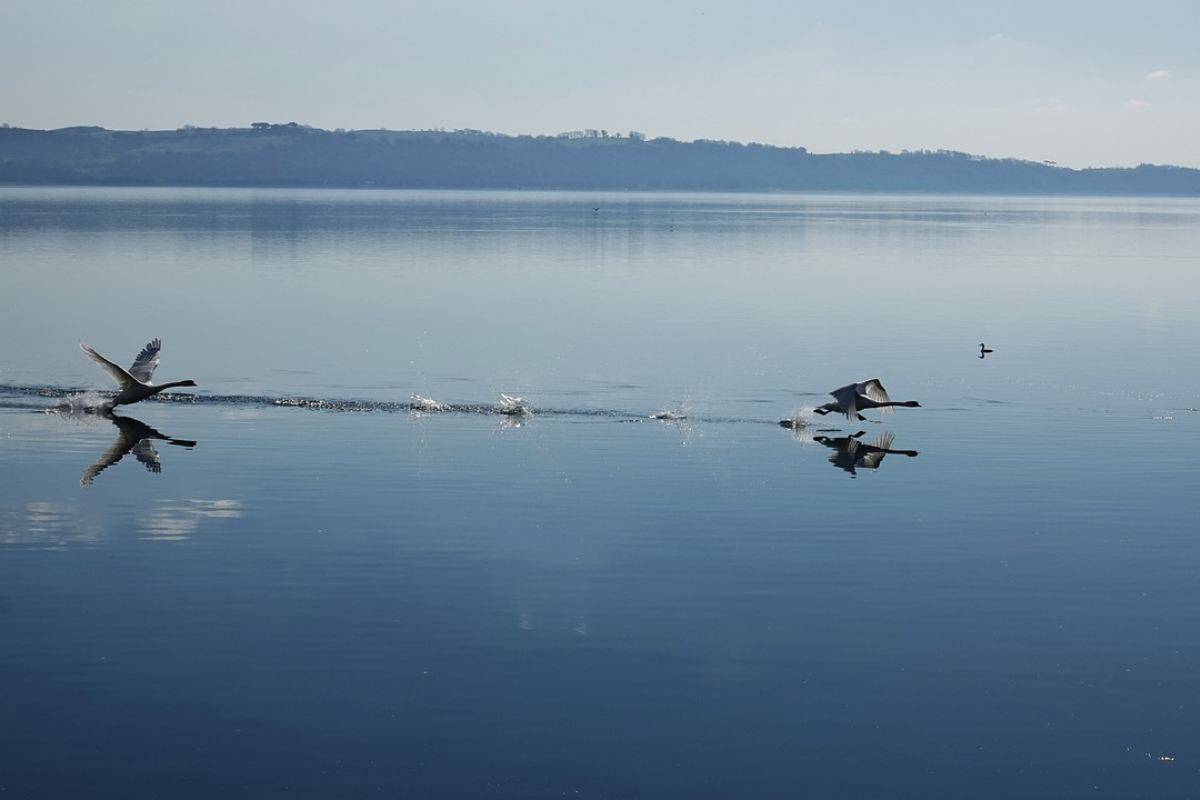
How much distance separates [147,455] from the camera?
4078 centimetres

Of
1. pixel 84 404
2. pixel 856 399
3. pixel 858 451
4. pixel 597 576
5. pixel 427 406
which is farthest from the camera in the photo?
pixel 84 404

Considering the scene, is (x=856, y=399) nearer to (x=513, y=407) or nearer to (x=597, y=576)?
(x=513, y=407)

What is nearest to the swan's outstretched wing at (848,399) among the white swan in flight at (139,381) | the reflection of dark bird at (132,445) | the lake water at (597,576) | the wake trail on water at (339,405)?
the lake water at (597,576)

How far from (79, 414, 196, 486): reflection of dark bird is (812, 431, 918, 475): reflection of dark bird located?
17379mm

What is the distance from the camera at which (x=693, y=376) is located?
57.7 meters

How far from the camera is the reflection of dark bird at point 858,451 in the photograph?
40.7 meters

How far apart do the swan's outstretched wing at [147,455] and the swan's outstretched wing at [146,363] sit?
480cm

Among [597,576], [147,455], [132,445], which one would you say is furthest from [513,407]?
[597,576]

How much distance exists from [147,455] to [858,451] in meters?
19.0

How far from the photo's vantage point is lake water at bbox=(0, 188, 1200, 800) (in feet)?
66.9

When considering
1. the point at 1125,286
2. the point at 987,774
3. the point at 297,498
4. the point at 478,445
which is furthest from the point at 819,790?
the point at 1125,286

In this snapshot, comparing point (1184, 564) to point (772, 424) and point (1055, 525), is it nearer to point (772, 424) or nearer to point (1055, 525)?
point (1055, 525)

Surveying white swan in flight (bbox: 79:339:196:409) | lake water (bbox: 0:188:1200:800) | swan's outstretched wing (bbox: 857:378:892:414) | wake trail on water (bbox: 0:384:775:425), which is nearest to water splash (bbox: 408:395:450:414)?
wake trail on water (bbox: 0:384:775:425)

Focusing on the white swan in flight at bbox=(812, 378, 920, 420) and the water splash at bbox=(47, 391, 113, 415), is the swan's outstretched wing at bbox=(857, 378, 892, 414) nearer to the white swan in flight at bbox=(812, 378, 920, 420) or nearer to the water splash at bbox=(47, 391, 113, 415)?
the white swan in flight at bbox=(812, 378, 920, 420)
